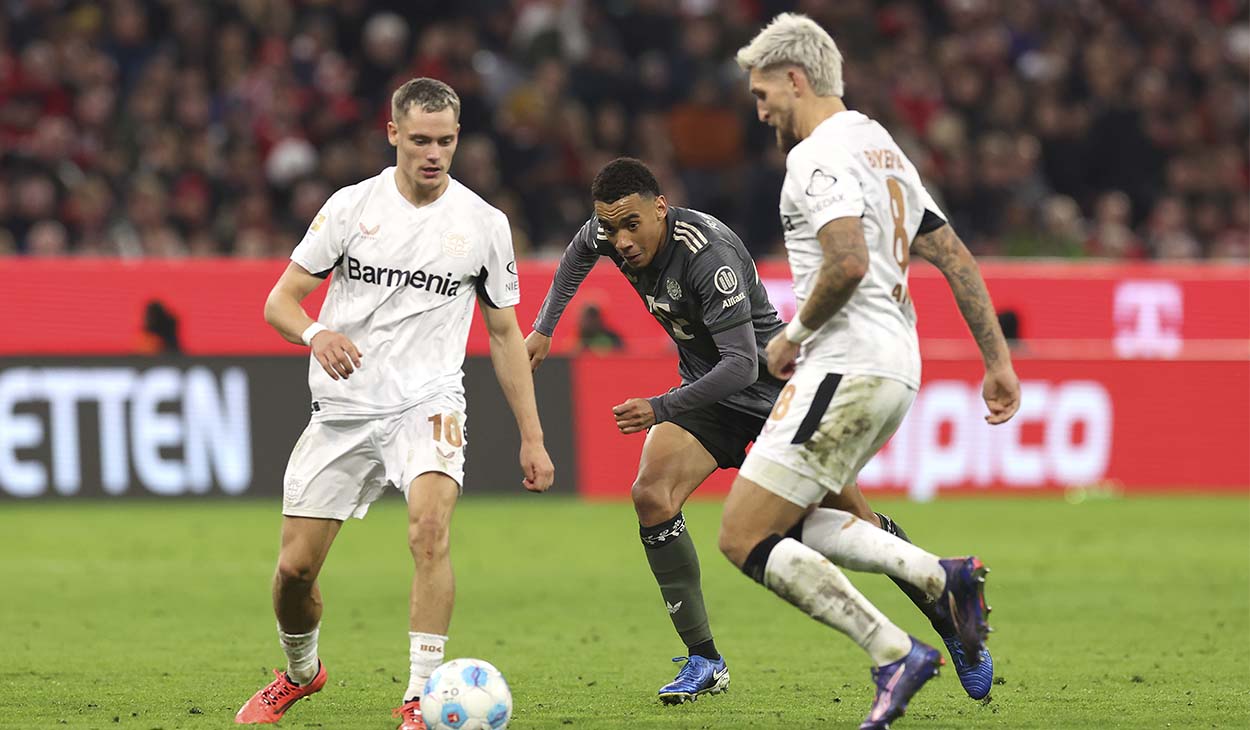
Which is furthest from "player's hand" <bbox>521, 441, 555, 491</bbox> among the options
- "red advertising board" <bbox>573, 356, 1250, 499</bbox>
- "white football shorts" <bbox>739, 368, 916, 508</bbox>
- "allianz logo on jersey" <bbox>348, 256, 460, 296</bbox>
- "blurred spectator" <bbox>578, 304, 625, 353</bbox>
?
"blurred spectator" <bbox>578, 304, 625, 353</bbox>

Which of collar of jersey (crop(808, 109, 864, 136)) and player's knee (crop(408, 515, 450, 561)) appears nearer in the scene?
collar of jersey (crop(808, 109, 864, 136))

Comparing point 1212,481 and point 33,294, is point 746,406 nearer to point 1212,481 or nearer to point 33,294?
point 1212,481

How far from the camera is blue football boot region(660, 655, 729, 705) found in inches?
293

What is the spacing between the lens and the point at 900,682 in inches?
236

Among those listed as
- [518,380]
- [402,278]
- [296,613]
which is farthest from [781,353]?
[296,613]

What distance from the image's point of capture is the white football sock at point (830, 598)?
19.9 ft

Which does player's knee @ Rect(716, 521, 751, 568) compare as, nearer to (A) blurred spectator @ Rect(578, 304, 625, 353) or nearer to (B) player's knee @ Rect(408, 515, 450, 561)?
(B) player's knee @ Rect(408, 515, 450, 561)

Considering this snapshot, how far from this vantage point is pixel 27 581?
37.2 feet

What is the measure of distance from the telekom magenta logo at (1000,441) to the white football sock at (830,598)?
32.0 feet

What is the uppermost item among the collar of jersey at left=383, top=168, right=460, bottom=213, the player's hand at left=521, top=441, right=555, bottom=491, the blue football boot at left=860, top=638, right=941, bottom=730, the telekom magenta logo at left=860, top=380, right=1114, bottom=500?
the collar of jersey at left=383, top=168, right=460, bottom=213

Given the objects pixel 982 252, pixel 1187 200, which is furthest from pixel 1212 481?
pixel 1187 200

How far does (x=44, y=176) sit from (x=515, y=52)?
17.9ft

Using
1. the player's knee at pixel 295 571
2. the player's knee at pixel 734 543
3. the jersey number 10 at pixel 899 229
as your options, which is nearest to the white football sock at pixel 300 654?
the player's knee at pixel 295 571

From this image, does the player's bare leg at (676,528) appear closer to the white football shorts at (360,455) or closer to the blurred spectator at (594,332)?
the white football shorts at (360,455)
